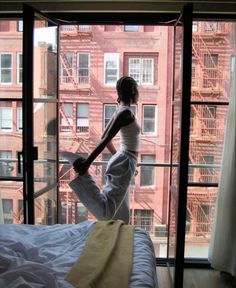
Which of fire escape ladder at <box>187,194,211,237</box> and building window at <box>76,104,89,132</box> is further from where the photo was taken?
building window at <box>76,104,89,132</box>

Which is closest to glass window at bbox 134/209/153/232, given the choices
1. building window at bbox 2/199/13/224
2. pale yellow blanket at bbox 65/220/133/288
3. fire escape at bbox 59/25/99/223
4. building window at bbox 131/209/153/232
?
building window at bbox 131/209/153/232

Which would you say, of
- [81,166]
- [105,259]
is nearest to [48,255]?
[105,259]

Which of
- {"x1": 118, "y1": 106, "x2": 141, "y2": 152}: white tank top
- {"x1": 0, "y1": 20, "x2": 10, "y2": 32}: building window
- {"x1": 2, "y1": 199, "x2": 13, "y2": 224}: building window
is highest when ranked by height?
{"x1": 0, "y1": 20, "x2": 10, "y2": 32}: building window

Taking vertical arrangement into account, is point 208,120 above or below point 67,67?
below

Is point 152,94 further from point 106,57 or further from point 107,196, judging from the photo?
point 107,196

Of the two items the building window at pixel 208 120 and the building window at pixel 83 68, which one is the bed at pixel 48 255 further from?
the building window at pixel 83 68

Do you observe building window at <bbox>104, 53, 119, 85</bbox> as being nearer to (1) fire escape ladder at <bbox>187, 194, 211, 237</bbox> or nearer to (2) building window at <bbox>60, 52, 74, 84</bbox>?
(2) building window at <bbox>60, 52, 74, 84</bbox>

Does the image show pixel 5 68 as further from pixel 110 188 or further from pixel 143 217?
pixel 143 217

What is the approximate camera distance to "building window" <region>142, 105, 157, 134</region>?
4.34 m

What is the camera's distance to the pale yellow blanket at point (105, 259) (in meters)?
1.41

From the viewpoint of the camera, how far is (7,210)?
328cm

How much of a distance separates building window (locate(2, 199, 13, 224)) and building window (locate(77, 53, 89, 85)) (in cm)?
183

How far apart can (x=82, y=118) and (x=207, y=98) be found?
1.88 metres

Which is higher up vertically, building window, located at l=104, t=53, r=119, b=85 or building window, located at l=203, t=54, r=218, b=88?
building window, located at l=104, t=53, r=119, b=85
